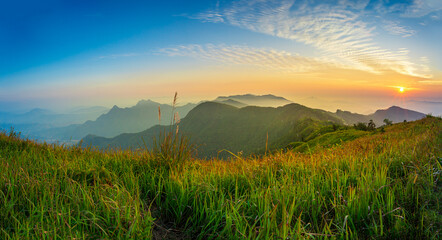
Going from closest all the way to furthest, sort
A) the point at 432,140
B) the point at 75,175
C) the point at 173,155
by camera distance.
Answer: the point at 75,175
the point at 173,155
the point at 432,140

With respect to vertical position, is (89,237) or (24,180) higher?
(24,180)

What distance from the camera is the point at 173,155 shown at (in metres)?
5.59

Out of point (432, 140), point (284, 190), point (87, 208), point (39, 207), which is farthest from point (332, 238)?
point (432, 140)

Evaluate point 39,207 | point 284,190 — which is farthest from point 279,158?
point 39,207

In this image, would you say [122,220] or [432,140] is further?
[432,140]

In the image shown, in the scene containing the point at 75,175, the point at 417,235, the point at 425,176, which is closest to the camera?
the point at 417,235

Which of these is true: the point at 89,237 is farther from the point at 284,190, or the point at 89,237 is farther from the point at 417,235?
the point at 417,235

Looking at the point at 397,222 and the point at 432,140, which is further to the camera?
the point at 432,140

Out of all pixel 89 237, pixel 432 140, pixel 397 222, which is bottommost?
pixel 89 237

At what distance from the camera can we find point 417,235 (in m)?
2.79

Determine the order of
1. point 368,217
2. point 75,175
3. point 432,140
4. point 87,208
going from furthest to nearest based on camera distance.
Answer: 1. point 432,140
2. point 75,175
3. point 87,208
4. point 368,217

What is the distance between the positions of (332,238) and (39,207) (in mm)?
3776

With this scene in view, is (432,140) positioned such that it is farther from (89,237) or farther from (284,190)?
(89,237)

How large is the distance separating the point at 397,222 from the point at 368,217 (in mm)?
300
